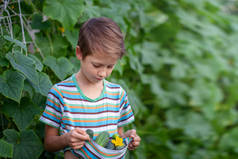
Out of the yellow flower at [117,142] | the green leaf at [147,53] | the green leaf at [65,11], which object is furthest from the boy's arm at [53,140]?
the green leaf at [147,53]

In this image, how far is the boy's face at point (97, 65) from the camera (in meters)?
1.27

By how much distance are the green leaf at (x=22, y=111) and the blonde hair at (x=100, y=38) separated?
503 millimetres

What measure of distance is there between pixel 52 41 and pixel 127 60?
0.64m

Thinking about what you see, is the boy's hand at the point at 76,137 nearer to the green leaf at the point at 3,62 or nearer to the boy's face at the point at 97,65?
→ the boy's face at the point at 97,65

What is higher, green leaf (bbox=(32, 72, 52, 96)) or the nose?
the nose

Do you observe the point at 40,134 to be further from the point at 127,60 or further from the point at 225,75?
the point at 225,75

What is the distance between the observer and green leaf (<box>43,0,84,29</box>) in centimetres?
185

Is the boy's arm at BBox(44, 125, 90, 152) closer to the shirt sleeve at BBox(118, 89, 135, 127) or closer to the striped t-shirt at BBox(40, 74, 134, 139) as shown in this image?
the striped t-shirt at BBox(40, 74, 134, 139)

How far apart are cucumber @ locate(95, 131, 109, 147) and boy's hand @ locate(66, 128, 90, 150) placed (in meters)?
0.07

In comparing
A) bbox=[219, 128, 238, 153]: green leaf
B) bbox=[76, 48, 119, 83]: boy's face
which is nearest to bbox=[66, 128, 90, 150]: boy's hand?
bbox=[76, 48, 119, 83]: boy's face

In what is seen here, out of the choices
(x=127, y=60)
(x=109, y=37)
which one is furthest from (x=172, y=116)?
(x=109, y=37)

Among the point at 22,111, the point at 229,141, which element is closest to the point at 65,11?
the point at 22,111

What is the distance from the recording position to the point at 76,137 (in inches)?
47.8

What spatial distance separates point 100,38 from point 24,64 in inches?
18.3
